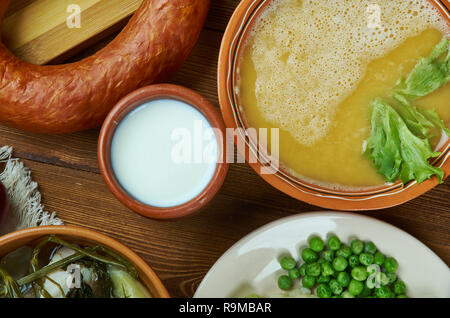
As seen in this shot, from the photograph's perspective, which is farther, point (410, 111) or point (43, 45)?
point (43, 45)

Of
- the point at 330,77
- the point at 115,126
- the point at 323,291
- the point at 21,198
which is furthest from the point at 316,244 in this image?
the point at 21,198

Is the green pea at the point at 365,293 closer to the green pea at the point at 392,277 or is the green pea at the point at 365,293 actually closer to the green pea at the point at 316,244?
the green pea at the point at 392,277

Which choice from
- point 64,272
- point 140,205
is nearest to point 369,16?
point 140,205

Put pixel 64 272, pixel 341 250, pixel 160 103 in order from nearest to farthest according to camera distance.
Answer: pixel 64 272 → pixel 160 103 → pixel 341 250

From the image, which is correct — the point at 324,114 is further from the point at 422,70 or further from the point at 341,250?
the point at 341,250

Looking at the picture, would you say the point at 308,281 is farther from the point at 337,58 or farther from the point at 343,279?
the point at 337,58

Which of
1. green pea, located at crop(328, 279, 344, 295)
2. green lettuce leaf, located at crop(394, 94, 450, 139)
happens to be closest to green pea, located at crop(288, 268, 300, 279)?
green pea, located at crop(328, 279, 344, 295)

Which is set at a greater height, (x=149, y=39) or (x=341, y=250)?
(x=149, y=39)
